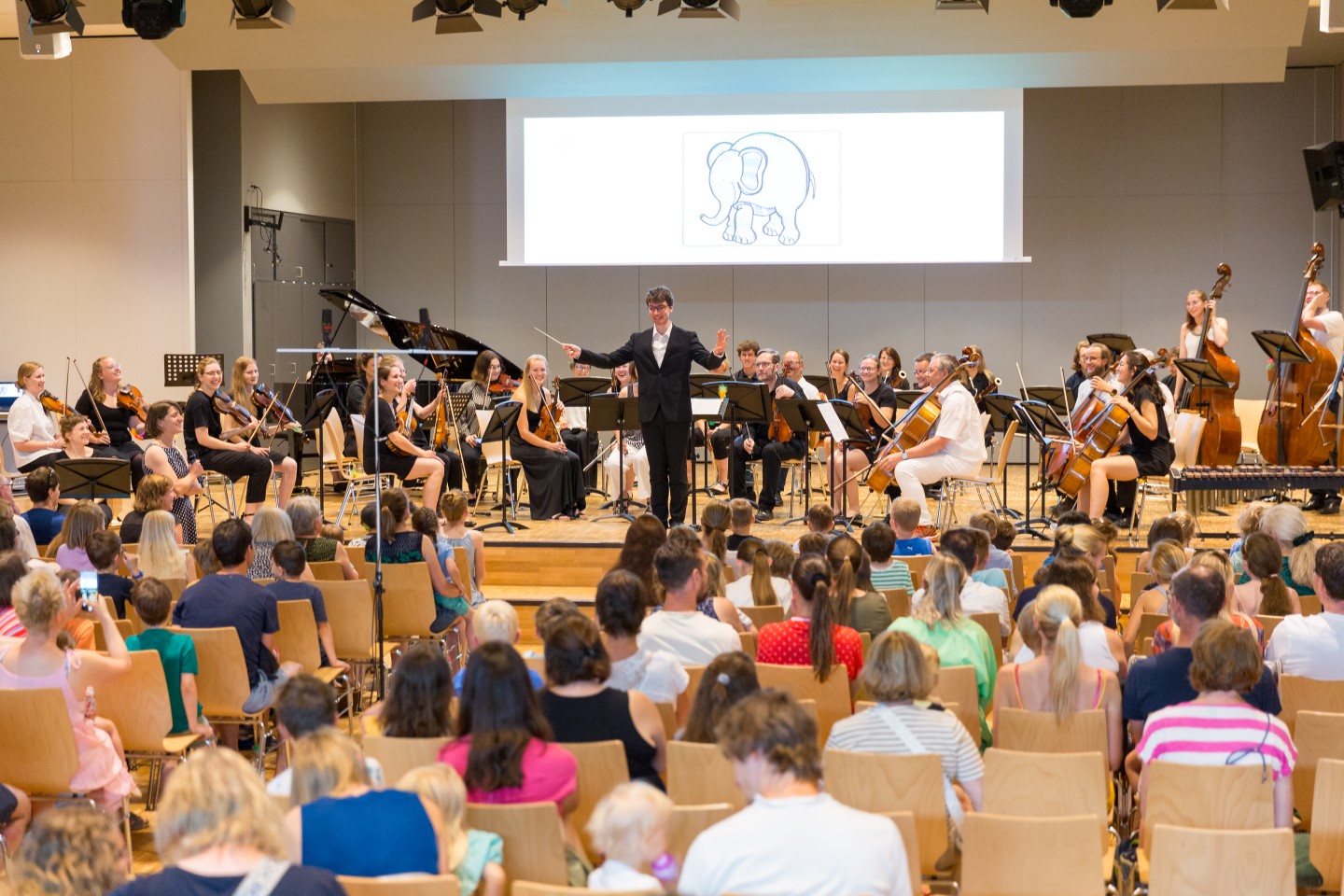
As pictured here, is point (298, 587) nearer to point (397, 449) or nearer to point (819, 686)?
point (819, 686)

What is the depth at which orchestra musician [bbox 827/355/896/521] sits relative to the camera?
965cm

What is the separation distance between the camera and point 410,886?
97.0 inches

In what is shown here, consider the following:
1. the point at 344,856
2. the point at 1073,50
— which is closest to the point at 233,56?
the point at 1073,50

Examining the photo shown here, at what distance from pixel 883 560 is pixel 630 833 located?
3.18 metres

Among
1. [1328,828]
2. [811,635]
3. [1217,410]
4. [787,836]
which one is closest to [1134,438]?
[1217,410]

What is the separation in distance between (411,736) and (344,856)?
69 cm

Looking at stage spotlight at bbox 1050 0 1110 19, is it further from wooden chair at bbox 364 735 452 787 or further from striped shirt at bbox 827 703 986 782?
wooden chair at bbox 364 735 452 787

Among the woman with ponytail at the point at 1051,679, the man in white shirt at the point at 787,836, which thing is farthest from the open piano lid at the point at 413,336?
the man in white shirt at the point at 787,836

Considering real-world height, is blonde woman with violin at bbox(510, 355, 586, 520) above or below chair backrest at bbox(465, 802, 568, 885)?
above

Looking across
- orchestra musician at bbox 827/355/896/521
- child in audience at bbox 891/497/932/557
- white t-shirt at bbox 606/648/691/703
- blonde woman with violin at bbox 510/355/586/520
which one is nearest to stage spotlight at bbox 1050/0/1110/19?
orchestra musician at bbox 827/355/896/521

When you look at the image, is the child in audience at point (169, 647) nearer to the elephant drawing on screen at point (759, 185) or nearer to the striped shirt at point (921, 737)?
the striped shirt at point (921, 737)

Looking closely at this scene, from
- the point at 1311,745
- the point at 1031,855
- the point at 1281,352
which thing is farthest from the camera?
the point at 1281,352

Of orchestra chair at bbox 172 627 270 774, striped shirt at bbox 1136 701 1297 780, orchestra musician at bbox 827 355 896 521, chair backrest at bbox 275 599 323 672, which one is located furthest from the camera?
orchestra musician at bbox 827 355 896 521

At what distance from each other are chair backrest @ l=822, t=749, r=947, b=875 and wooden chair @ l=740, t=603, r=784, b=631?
1928mm
